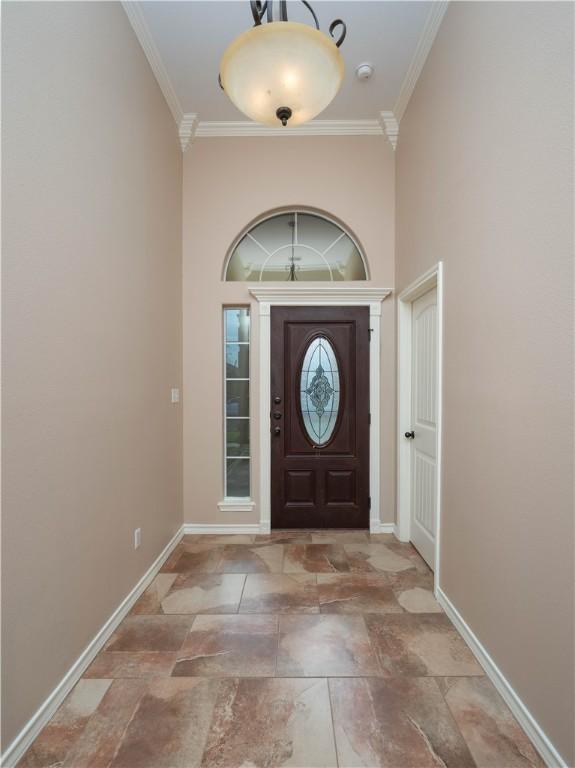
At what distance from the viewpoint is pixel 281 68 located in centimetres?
140

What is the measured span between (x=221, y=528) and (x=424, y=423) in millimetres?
2033

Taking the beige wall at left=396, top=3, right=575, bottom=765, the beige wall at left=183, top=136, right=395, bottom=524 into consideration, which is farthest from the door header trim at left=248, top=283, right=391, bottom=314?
the beige wall at left=396, top=3, right=575, bottom=765

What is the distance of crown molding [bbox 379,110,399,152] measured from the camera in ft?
11.0

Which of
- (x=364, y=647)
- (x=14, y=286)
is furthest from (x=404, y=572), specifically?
(x=14, y=286)

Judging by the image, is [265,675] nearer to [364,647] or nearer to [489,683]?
[364,647]

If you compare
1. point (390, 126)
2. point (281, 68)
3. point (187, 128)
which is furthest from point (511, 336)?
point (187, 128)

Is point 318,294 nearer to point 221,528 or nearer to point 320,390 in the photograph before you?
point 320,390

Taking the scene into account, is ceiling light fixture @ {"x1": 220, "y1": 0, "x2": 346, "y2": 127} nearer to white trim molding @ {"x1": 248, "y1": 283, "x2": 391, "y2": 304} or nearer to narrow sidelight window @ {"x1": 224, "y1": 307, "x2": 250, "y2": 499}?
white trim molding @ {"x1": 248, "y1": 283, "x2": 391, "y2": 304}

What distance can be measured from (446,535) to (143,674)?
1.78m

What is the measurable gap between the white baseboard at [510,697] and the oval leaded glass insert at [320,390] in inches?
67.1

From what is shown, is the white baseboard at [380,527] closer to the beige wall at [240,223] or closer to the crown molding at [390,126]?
the beige wall at [240,223]

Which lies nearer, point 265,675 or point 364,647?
point 265,675

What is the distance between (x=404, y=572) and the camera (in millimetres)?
2770

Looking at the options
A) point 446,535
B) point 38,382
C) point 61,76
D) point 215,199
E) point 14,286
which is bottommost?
point 446,535
